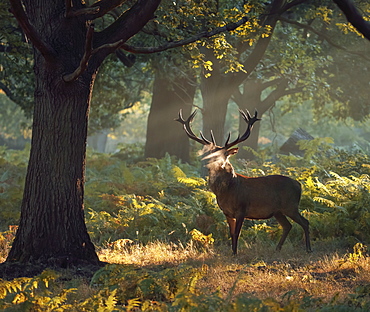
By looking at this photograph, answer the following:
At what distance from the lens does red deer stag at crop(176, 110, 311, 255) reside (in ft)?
28.2

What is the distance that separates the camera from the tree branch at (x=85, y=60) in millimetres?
6627

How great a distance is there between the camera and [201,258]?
8320 mm

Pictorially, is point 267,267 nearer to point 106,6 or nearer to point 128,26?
point 128,26

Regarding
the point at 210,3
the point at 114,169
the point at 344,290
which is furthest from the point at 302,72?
the point at 344,290

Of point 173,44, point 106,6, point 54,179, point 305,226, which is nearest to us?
point 54,179

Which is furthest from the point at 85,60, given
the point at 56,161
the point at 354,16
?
the point at 354,16

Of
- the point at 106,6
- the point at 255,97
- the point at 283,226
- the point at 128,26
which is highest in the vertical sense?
the point at 255,97

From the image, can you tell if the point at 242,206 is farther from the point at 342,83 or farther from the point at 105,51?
the point at 342,83

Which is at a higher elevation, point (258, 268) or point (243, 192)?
point (243, 192)

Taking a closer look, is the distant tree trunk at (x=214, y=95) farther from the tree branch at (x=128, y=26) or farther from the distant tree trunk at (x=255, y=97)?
the distant tree trunk at (x=255, y=97)

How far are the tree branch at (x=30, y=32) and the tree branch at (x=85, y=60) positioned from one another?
351 mm

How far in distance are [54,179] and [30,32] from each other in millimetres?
1931

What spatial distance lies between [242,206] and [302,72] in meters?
13.7

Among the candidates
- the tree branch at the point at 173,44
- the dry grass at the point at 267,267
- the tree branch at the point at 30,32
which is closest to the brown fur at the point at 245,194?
the dry grass at the point at 267,267
